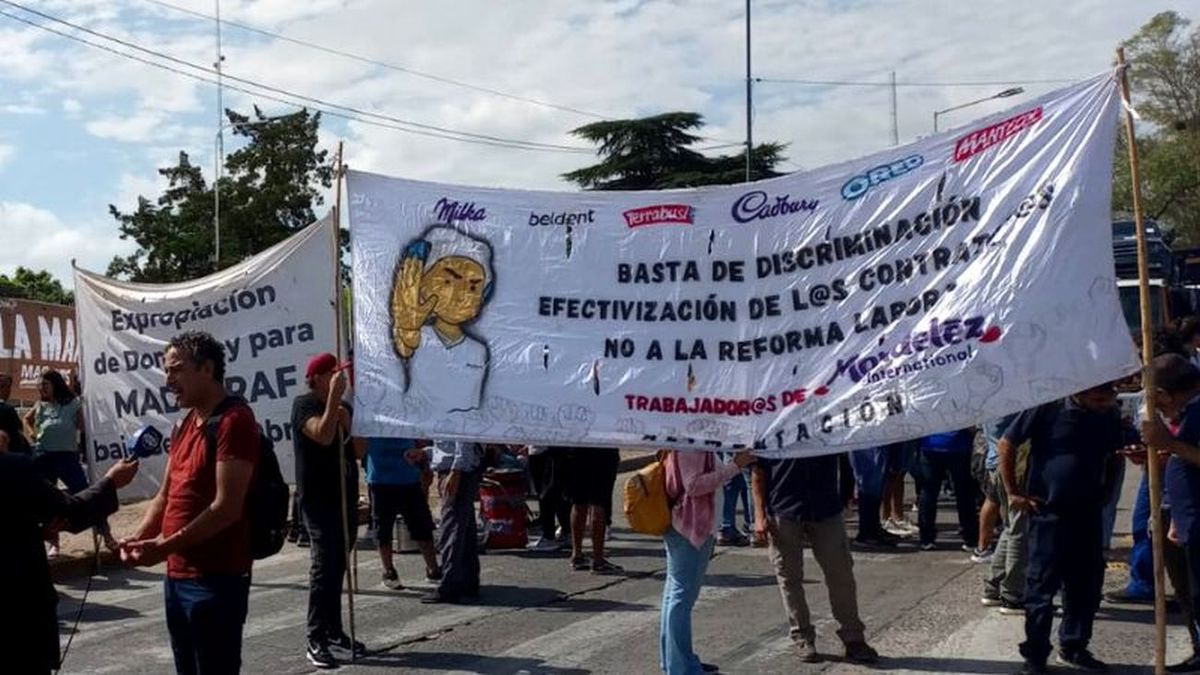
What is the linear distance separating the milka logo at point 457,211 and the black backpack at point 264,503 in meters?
2.21

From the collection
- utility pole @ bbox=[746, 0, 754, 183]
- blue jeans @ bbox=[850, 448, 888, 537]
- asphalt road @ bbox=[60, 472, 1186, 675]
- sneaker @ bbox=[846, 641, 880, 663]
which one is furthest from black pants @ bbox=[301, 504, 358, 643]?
utility pole @ bbox=[746, 0, 754, 183]

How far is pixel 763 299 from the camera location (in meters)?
6.16

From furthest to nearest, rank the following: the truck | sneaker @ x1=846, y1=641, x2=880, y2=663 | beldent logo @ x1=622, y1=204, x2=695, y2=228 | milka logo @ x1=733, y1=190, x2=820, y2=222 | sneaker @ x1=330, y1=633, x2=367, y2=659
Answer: the truck
sneaker @ x1=330, y1=633, x2=367, y2=659
sneaker @ x1=846, y1=641, x2=880, y2=663
beldent logo @ x1=622, y1=204, x2=695, y2=228
milka logo @ x1=733, y1=190, x2=820, y2=222

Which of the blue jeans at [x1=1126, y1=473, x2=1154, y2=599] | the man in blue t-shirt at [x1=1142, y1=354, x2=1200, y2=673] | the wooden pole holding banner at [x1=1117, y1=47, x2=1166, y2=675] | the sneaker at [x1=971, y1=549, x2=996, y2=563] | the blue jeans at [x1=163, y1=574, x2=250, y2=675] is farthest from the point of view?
the sneaker at [x1=971, y1=549, x2=996, y2=563]

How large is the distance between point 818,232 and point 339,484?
3444mm

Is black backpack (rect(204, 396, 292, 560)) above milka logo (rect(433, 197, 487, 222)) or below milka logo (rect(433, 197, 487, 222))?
below

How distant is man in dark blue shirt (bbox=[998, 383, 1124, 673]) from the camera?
6.81 meters

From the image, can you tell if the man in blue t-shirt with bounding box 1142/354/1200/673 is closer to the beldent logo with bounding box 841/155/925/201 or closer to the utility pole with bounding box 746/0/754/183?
the beldent logo with bounding box 841/155/925/201

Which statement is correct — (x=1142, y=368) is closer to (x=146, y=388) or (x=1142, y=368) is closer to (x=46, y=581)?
(x=46, y=581)

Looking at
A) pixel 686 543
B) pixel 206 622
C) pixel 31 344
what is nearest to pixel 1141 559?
pixel 686 543

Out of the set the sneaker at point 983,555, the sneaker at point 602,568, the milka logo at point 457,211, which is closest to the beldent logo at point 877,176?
the milka logo at point 457,211

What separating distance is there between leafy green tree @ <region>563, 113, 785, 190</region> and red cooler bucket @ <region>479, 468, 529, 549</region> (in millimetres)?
27707

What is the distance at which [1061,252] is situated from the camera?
5.38 metres

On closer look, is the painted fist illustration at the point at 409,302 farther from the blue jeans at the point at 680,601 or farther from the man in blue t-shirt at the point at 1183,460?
the man in blue t-shirt at the point at 1183,460
